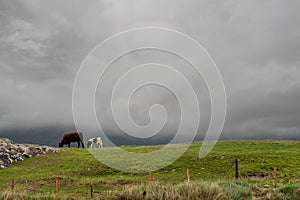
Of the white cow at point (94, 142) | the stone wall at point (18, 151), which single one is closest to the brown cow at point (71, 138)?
the white cow at point (94, 142)

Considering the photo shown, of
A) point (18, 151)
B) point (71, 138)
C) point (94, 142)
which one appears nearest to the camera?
point (18, 151)

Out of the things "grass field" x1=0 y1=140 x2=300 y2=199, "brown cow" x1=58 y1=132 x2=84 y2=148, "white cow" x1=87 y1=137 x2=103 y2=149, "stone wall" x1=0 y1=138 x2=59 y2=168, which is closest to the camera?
"grass field" x1=0 y1=140 x2=300 y2=199

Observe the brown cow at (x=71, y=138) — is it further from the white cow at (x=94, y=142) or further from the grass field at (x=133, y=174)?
the grass field at (x=133, y=174)

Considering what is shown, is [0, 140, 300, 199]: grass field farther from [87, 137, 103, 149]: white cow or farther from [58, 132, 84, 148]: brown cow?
[87, 137, 103, 149]: white cow

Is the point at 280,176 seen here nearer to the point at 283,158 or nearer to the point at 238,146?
the point at 283,158

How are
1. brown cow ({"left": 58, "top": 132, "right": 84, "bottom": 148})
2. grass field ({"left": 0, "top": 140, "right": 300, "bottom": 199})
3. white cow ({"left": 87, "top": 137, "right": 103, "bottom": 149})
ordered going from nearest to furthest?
grass field ({"left": 0, "top": 140, "right": 300, "bottom": 199}), brown cow ({"left": 58, "top": 132, "right": 84, "bottom": 148}), white cow ({"left": 87, "top": 137, "right": 103, "bottom": 149})

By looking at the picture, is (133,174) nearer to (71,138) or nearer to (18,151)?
(18,151)

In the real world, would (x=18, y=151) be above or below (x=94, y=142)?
below

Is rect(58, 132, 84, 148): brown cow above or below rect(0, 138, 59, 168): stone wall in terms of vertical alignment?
above

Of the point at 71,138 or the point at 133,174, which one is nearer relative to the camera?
the point at 133,174

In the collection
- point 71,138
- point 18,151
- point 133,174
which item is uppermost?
point 71,138

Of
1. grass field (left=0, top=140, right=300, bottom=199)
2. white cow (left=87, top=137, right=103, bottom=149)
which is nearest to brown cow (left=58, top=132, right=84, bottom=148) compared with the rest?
white cow (left=87, top=137, right=103, bottom=149)

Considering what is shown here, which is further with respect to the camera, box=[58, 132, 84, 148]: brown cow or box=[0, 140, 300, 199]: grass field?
box=[58, 132, 84, 148]: brown cow

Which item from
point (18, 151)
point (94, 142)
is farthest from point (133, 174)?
point (94, 142)
